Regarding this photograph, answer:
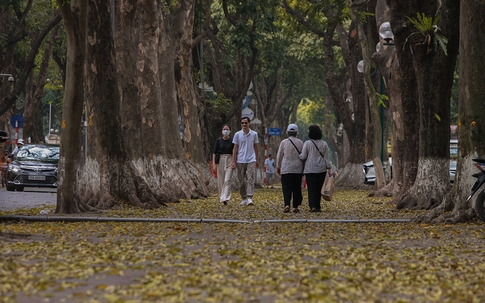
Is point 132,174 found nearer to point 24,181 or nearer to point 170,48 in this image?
point 170,48

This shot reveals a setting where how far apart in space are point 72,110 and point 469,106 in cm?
673

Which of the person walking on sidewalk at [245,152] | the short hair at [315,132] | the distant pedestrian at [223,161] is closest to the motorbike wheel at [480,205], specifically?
the short hair at [315,132]

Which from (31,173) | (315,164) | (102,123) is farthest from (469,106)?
(31,173)

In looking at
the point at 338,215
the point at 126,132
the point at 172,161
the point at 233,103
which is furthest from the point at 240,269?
the point at 233,103

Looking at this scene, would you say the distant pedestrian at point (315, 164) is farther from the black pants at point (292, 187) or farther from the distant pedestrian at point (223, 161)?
the distant pedestrian at point (223, 161)

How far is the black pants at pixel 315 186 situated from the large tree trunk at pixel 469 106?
388 centimetres

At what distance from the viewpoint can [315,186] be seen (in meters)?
19.8

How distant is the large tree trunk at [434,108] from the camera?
1827 cm

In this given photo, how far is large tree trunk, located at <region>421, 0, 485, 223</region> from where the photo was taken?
15.9 metres

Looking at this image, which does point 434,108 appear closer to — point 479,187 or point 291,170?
point 291,170

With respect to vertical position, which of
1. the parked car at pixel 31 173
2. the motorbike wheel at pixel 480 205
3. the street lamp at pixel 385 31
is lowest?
the motorbike wheel at pixel 480 205

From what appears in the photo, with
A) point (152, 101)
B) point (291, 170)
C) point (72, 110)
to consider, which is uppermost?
point (152, 101)

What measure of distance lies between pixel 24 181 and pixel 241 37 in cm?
983

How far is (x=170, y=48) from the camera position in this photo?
29.7m
